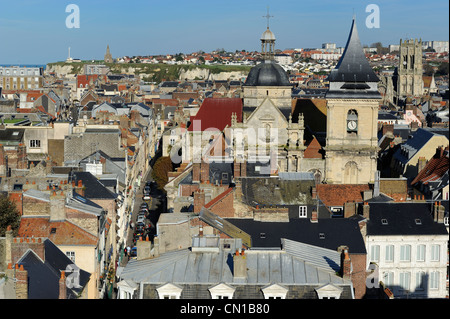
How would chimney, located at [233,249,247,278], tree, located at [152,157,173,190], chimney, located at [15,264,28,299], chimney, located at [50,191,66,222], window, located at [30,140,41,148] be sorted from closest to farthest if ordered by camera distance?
chimney, located at [233,249,247,278], chimney, located at [15,264,28,299], chimney, located at [50,191,66,222], window, located at [30,140,41,148], tree, located at [152,157,173,190]

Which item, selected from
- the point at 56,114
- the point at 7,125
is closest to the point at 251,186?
the point at 7,125

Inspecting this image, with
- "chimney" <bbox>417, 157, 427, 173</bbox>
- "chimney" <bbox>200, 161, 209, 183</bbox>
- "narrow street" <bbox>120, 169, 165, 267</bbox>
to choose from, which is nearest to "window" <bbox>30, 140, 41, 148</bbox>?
"narrow street" <bbox>120, 169, 165, 267</bbox>

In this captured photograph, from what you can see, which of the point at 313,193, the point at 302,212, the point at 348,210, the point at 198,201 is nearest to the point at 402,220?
the point at 348,210

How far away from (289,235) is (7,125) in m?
36.8

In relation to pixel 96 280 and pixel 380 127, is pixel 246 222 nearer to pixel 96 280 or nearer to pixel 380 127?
pixel 96 280

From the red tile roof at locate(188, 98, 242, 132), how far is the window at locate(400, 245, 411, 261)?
110ft

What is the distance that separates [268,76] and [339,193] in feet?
71.2

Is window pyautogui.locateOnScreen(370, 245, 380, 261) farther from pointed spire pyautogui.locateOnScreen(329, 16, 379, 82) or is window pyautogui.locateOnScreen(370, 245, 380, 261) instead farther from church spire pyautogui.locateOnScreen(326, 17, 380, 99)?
pointed spire pyautogui.locateOnScreen(329, 16, 379, 82)

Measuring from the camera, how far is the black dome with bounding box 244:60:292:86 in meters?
60.9

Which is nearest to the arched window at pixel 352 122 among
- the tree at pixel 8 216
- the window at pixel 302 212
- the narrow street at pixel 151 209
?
the narrow street at pixel 151 209

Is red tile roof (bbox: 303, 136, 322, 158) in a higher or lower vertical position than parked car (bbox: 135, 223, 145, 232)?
higher

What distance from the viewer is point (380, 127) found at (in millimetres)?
73062

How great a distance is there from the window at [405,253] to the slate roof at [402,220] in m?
0.60

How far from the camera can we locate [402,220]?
110 ft
